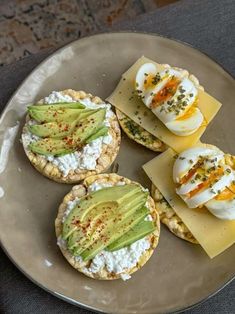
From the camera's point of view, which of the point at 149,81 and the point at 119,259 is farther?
the point at 149,81

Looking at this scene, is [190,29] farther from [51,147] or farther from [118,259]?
[118,259]

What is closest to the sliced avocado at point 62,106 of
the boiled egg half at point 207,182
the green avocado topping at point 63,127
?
the green avocado topping at point 63,127

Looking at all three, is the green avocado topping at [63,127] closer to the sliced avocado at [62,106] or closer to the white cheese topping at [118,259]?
the sliced avocado at [62,106]

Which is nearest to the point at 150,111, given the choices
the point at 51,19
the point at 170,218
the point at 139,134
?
the point at 139,134

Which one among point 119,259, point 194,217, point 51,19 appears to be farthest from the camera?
point 51,19

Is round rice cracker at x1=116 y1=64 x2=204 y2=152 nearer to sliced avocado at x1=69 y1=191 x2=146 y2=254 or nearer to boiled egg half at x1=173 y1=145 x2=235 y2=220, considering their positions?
boiled egg half at x1=173 y1=145 x2=235 y2=220

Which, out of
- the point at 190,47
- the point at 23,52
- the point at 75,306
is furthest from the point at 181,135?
the point at 23,52
